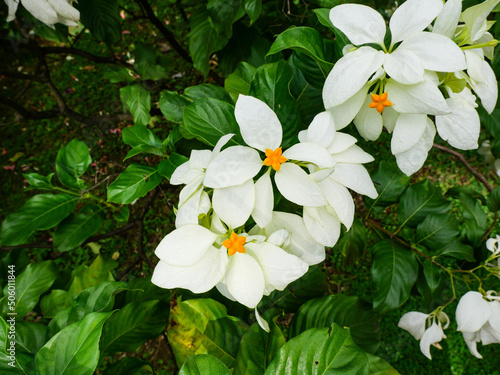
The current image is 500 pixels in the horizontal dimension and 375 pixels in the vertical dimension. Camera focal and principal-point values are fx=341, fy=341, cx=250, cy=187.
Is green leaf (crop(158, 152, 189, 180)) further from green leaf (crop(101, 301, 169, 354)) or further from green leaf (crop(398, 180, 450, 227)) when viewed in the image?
green leaf (crop(398, 180, 450, 227))

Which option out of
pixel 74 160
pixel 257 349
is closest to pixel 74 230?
pixel 74 160

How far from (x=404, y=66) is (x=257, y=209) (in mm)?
335

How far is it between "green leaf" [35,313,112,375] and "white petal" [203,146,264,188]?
0.37m

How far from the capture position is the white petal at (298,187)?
57 cm

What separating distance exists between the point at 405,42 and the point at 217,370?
0.70 metres

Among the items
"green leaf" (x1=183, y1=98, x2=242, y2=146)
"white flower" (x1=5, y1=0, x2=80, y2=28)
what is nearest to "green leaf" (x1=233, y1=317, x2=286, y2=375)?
"green leaf" (x1=183, y1=98, x2=242, y2=146)

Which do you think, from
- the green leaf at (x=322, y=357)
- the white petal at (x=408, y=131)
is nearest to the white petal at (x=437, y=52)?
the white petal at (x=408, y=131)

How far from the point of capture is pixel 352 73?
0.56 meters

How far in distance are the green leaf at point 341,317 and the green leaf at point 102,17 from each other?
1.49 m

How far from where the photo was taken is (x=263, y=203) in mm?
595

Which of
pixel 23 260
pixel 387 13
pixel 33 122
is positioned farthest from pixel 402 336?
pixel 33 122

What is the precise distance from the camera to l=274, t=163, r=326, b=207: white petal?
574 millimetres

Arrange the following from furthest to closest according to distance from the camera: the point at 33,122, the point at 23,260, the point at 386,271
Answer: the point at 33,122 < the point at 23,260 < the point at 386,271

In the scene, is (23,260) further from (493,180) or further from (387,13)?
(493,180)
